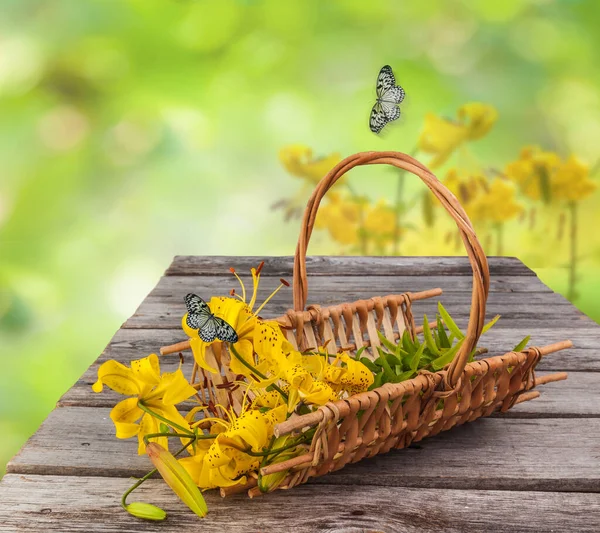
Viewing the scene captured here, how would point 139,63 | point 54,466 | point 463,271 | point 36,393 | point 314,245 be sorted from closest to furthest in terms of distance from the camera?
point 54,466 → point 463,271 → point 36,393 → point 139,63 → point 314,245

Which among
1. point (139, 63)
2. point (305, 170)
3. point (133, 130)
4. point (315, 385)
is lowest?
point (315, 385)

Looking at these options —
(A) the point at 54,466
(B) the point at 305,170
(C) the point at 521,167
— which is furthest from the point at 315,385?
(C) the point at 521,167

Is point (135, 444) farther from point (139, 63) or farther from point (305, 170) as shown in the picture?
point (139, 63)

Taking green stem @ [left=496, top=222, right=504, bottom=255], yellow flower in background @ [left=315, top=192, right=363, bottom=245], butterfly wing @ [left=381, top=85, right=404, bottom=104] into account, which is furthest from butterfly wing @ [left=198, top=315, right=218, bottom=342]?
green stem @ [left=496, top=222, right=504, bottom=255]

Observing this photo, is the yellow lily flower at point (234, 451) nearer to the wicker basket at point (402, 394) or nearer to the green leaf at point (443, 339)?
A: the wicker basket at point (402, 394)

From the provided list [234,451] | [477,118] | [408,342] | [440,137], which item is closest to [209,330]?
[234,451]

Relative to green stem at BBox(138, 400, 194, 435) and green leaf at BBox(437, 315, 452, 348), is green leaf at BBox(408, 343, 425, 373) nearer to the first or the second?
green leaf at BBox(437, 315, 452, 348)

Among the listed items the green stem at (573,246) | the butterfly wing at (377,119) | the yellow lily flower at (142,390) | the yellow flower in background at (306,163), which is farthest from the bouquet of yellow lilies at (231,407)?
the green stem at (573,246)
